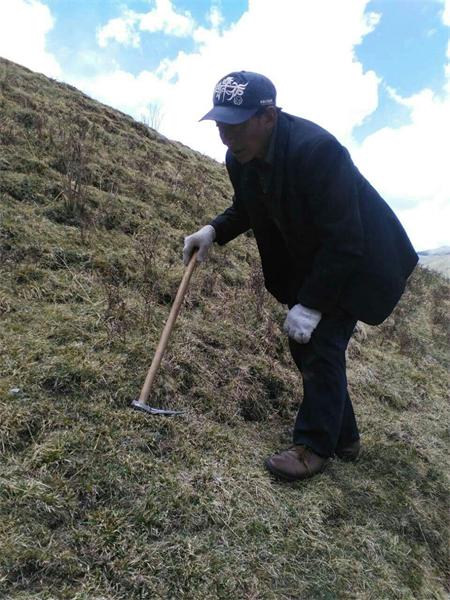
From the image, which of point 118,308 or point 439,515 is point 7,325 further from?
point 439,515

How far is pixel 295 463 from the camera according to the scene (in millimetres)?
3322

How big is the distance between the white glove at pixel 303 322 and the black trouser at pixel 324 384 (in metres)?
0.15

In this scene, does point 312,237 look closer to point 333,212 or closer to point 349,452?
point 333,212

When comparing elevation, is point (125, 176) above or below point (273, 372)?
above

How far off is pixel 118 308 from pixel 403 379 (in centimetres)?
351

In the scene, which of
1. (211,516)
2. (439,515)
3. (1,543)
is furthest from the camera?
(439,515)

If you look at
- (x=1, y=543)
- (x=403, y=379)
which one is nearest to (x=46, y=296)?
(x=1, y=543)

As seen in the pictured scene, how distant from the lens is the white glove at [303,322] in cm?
315

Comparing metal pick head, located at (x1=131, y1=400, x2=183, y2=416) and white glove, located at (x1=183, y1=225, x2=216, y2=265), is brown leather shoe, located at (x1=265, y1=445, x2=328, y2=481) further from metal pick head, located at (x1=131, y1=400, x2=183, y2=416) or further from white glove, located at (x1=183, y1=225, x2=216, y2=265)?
white glove, located at (x1=183, y1=225, x2=216, y2=265)

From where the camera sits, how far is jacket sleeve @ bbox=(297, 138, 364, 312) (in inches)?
115

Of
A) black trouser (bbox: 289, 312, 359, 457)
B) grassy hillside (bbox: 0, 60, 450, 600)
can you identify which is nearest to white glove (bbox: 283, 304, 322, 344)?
black trouser (bbox: 289, 312, 359, 457)

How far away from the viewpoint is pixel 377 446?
4129 millimetres

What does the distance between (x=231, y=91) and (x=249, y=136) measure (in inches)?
10.7

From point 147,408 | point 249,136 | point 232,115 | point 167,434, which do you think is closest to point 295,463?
point 167,434
